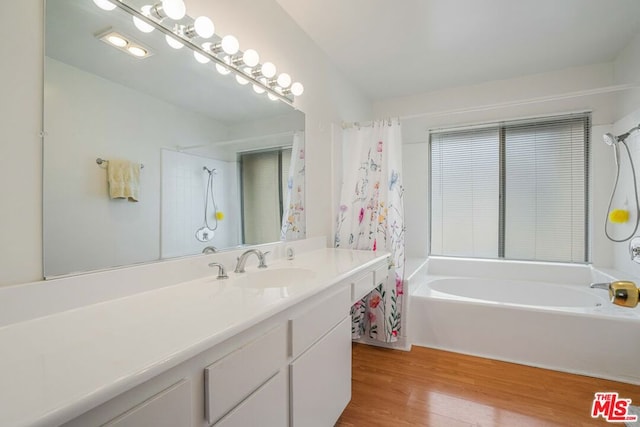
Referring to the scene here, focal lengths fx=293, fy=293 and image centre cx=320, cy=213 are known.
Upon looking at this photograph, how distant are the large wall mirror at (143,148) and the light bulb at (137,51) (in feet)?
0.06

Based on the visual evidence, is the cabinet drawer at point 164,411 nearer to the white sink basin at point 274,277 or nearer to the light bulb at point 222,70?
the white sink basin at point 274,277

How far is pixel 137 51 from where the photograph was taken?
111cm

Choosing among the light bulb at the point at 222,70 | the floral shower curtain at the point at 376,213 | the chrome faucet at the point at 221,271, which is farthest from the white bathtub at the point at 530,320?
the light bulb at the point at 222,70

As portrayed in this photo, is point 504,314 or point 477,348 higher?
point 504,314

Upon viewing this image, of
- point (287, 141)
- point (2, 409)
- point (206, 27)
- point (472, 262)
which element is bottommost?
point (472, 262)

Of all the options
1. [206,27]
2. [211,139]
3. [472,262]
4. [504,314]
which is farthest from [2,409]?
[472,262]

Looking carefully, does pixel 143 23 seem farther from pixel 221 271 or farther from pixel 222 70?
pixel 221 271

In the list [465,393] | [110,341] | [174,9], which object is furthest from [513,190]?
[110,341]

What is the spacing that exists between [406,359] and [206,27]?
8.14ft

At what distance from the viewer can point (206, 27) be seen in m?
1.26

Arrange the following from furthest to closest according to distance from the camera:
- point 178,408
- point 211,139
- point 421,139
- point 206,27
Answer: point 421,139 → point 211,139 → point 206,27 → point 178,408

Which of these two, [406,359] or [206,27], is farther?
[406,359]

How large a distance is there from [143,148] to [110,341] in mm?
741

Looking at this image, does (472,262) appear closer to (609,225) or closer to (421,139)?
(609,225)
